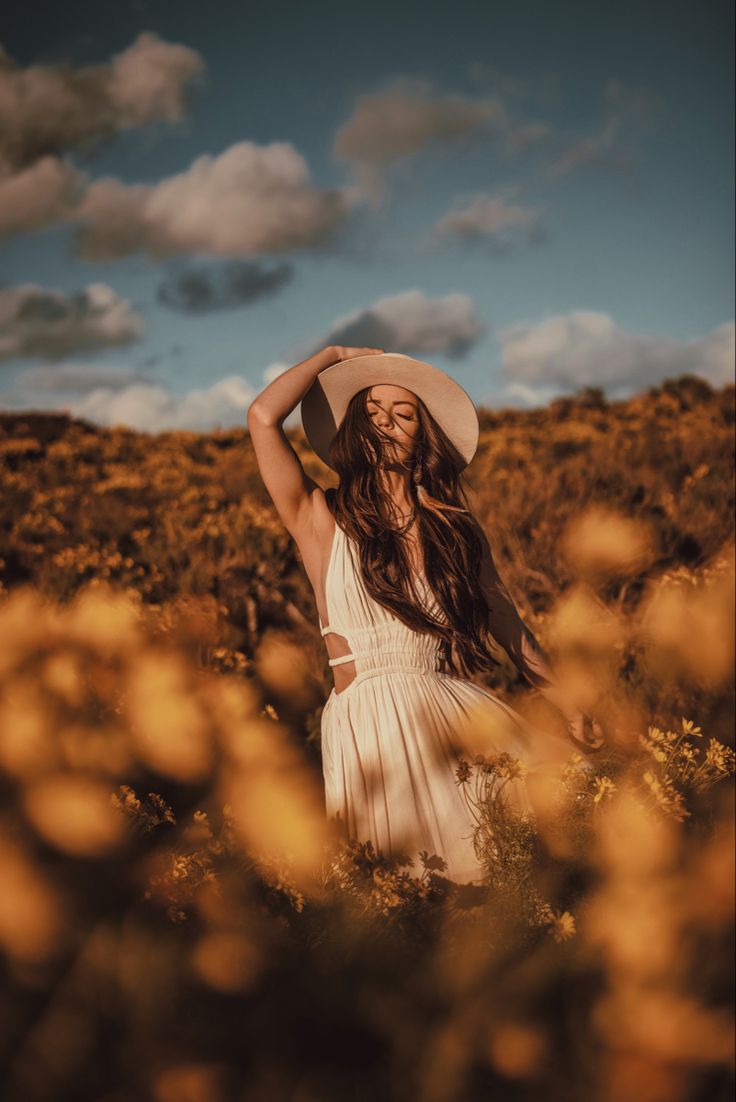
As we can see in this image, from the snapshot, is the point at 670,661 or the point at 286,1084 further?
the point at 670,661

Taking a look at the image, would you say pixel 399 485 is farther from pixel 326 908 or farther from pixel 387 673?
pixel 326 908

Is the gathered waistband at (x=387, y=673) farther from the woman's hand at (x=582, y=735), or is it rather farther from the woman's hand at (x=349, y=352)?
the woman's hand at (x=349, y=352)

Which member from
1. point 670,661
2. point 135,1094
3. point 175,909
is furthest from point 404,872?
point 670,661

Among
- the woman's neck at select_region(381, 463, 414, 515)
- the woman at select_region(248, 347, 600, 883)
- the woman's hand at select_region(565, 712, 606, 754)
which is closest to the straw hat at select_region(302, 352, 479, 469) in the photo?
the woman at select_region(248, 347, 600, 883)

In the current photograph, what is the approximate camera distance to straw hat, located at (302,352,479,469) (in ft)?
8.50

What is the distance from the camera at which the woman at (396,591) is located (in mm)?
2275

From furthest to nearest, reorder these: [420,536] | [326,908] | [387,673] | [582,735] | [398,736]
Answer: [582,735]
[420,536]
[387,673]
[398,736]
[326,908]

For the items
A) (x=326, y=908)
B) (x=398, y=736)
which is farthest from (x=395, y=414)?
(x=326, y=908)

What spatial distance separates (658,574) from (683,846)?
344cm

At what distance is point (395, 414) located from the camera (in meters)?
2.70

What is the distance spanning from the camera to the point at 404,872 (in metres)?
2.14

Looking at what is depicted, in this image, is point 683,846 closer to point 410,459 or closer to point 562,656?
point 410,459

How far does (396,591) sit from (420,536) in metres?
0.25

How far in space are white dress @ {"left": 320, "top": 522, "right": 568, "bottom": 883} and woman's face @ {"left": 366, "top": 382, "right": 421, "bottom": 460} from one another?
401 millimetres
